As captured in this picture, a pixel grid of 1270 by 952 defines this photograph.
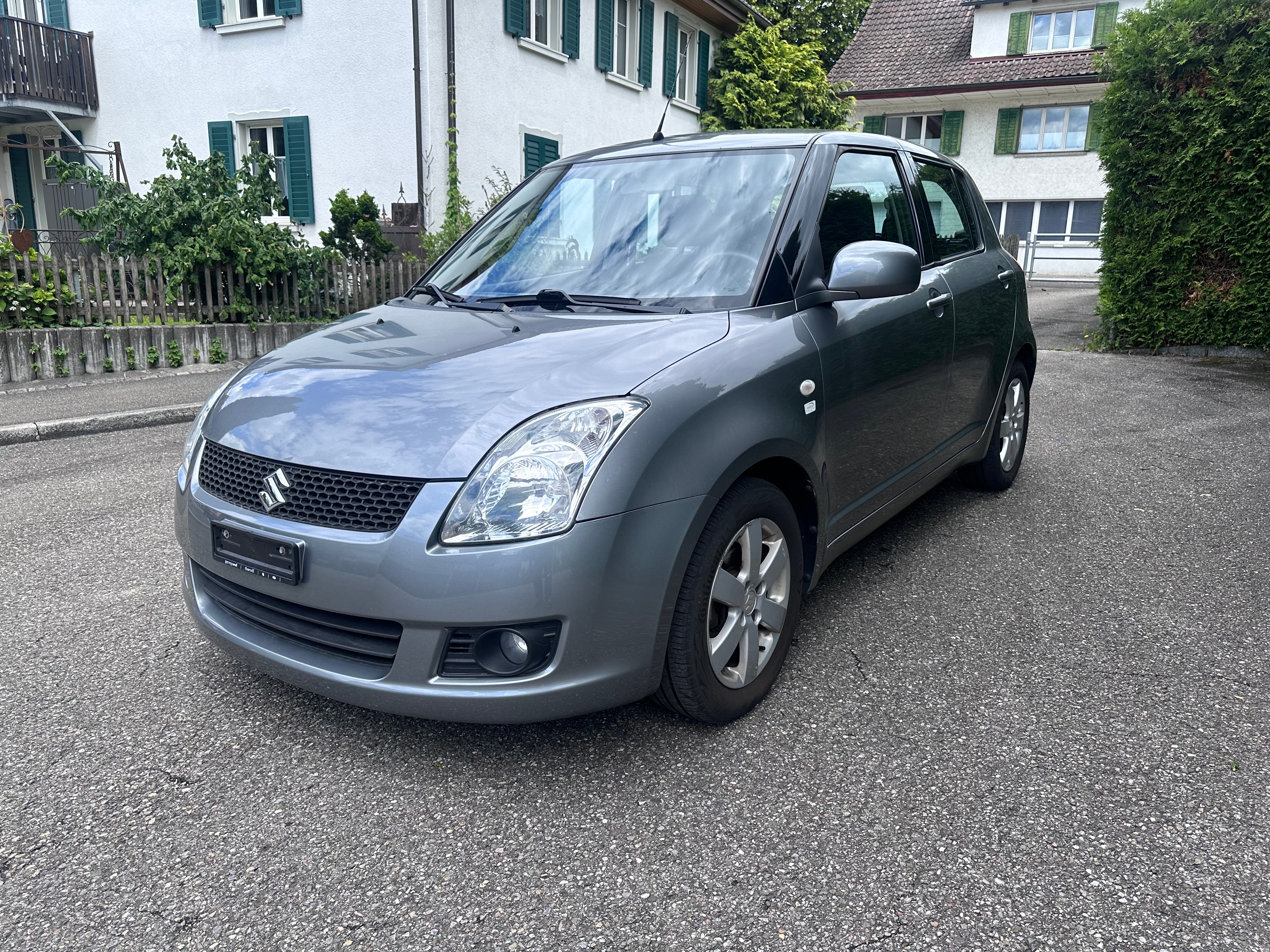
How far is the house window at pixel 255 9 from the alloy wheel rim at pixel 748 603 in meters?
15.1

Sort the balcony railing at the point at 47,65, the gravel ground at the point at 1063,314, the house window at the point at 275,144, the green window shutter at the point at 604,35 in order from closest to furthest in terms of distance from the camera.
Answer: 1. the gravel ground at the point at 1063,314
2. the house window at the point at 275,144
3. the balcony railing at the point at 47,65
4. the green window shutter at the point at 604,35

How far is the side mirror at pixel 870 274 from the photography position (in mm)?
2988

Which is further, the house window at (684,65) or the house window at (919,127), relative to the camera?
the house window at (919,127)

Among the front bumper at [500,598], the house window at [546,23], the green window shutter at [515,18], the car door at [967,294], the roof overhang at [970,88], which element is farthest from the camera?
the roof overhang at [970,88]

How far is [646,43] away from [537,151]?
4597mm

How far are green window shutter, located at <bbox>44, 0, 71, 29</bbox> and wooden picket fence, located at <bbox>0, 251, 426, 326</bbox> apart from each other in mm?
8892

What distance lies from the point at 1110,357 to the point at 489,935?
1134cm

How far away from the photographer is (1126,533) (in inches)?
184

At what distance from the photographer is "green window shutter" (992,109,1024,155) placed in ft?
Result: 98.9

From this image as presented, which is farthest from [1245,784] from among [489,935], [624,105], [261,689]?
[624,105]

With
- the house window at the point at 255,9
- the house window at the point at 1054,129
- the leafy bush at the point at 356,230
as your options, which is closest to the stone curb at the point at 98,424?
the leafy bush at the point at 356,230

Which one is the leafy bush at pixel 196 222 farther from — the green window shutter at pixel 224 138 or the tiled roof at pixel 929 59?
Result: the tiled roof at pixel 929 59

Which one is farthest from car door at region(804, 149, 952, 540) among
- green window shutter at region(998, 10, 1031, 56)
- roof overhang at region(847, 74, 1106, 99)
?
green window shutter at region(998, 10, 1031, 56)

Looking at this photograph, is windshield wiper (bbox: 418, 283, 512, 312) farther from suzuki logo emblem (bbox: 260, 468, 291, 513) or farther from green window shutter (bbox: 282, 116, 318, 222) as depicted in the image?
green window shutter (bbox: 282, 116, 318, 222)
